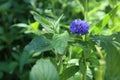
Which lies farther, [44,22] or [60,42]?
[44,22]

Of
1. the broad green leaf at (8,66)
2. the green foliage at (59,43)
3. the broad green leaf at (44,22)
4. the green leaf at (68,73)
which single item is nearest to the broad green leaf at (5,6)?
the green foliage at (59,43)

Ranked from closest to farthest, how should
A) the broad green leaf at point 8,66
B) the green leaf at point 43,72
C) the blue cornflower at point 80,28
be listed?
1. the green leaf at point 43,72
2. the blue cornflower at point 80,28
3. the broad green leaf at point 8,66

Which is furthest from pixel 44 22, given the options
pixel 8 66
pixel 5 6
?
pixel 5 6

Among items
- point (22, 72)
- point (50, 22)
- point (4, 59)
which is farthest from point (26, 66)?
point (50, 22)

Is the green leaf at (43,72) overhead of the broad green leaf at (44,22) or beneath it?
overhead

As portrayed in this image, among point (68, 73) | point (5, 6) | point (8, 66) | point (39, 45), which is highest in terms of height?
point (39, 45)

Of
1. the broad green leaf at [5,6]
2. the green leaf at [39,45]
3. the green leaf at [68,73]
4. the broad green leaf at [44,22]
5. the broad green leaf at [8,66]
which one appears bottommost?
the broad green leaf at [8,66]

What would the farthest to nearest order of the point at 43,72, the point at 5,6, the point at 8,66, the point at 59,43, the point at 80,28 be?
the point at 5,6
the point at 8,66
the point at 80,28
the point at 59,43
the point at 43,72

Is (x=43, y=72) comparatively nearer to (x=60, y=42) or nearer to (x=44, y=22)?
(x=60, y=42)

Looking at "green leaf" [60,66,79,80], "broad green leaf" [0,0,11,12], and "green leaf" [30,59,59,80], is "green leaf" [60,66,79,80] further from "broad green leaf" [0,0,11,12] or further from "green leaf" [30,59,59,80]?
"broad green leaf" [0,0,11,12]

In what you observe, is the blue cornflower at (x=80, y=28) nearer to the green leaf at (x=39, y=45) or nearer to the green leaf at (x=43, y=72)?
the green leaf at (x=39, y=45)
